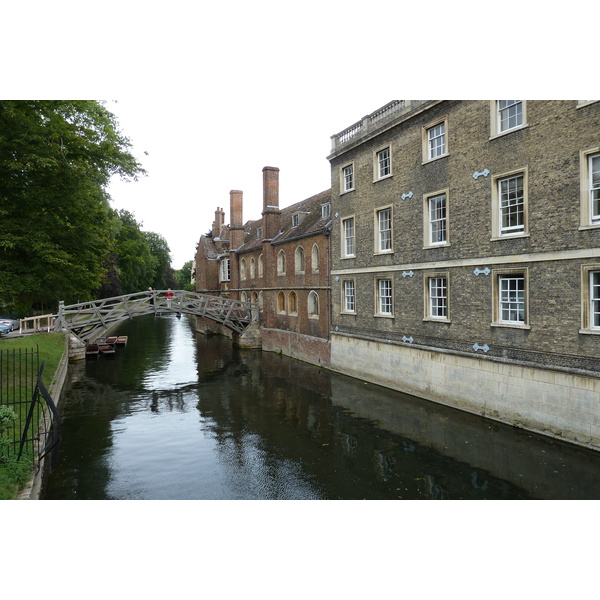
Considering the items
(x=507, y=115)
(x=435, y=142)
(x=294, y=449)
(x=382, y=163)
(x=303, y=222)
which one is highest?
(x=382, y=163)

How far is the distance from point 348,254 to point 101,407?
38.7ft

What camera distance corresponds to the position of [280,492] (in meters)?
9.25

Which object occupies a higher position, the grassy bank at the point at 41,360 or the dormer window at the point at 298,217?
the dormer window at the point at 298,217

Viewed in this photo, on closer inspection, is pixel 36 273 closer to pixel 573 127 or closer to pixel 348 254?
pixel 348 254

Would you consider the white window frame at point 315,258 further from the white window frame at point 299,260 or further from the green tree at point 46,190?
the green tree at point 46,190

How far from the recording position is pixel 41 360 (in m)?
18.6

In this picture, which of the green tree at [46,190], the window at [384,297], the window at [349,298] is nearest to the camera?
the green tree at [46,190]

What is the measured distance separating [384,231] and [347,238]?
286 centimetres

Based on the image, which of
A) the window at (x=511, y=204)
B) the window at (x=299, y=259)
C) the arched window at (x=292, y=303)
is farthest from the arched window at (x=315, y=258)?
the window at (x=511, y=204)

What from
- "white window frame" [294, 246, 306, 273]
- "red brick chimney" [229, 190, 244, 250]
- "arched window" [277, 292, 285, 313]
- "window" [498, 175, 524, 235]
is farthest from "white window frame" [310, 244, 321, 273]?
"red brick chimney" [229, 190, 244, 250]

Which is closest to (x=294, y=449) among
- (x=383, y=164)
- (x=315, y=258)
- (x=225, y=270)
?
(x=383, y=164)

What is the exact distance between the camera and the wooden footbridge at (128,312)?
85.5 ft

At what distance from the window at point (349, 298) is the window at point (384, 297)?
195 cm

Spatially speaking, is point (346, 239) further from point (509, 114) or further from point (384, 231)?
point (509, 114)
